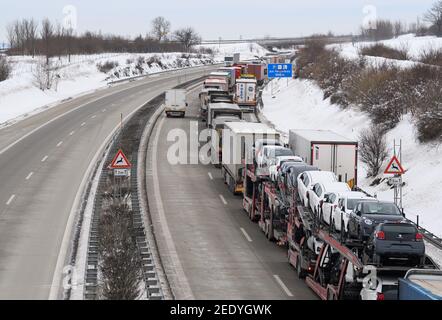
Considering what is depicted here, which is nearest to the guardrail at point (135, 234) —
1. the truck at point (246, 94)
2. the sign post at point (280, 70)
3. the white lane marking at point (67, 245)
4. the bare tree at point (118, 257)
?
the bare tree at point (118, 257)

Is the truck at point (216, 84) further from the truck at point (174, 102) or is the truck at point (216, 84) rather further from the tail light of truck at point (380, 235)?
the tail light of truck at point (380, 235)

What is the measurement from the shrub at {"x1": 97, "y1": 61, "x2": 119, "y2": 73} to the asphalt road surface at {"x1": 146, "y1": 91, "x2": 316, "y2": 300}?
7571 centimetres

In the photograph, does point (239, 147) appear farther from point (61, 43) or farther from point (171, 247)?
point (61, 43)

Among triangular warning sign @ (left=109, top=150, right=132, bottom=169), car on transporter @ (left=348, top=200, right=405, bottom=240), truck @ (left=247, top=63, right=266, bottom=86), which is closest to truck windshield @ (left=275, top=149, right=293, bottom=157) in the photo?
triangular warning sign @ (left=109, top=150, right=132, bottom=169)

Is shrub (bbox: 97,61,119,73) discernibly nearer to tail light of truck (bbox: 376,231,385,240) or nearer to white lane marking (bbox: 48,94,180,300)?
white lane marking (bbox: 48,94,180,300)

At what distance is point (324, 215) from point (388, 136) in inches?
927

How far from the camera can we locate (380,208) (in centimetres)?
2183

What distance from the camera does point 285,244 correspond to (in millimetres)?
28312

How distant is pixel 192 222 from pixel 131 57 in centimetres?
10762

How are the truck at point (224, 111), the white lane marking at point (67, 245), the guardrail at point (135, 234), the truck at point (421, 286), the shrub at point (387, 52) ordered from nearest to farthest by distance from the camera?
the truck at point (421, 286), the guardrail at point (135, 234), the white lane marking at point (67, 245), the truck at point (224, 111), the shrub at point (387, 52)

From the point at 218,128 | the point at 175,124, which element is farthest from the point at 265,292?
the point at 175,124

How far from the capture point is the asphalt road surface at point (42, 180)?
2425cm

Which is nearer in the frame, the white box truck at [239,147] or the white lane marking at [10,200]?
the white lane marking at [10,200]

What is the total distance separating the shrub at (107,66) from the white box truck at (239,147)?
81.2 metres
